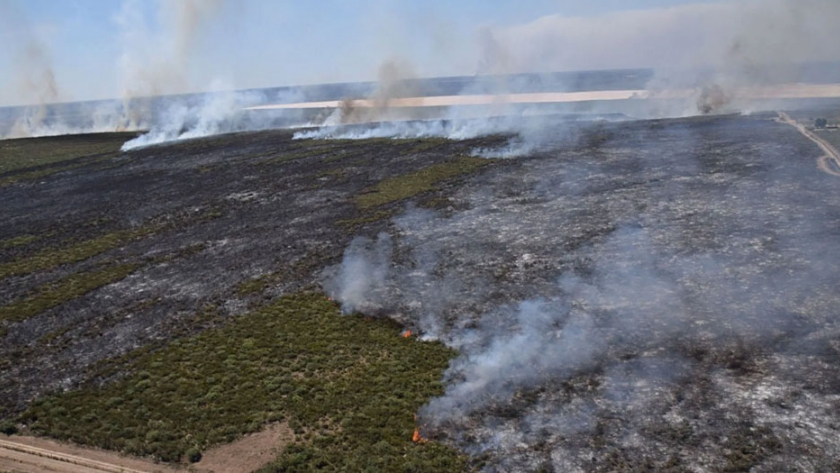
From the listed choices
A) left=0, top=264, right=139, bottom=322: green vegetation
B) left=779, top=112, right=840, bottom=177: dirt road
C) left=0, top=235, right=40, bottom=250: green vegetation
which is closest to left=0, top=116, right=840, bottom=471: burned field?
left=0, top=264, right=139, bottom=322: green vegetation

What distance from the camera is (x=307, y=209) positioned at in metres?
78.2

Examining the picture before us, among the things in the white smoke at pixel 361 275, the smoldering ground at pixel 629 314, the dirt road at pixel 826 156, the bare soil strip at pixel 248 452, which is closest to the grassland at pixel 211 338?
the bare soil strip at pixel 248 452

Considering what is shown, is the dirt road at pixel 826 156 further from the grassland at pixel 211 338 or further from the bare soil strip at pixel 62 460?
the bare soil strip at pixel 62 460

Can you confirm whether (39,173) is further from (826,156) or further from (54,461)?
(826,156)

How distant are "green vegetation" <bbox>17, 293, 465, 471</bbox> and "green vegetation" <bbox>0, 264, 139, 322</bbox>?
16.7 meters

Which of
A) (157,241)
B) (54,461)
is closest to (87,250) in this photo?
(157,241)

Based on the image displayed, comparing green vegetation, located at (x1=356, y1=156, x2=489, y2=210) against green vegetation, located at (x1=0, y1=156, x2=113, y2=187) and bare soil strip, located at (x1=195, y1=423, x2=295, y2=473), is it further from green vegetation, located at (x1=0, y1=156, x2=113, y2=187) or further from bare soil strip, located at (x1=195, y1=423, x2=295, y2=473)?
green vegetation, located at (x1=0, y1=156, x2=113, y2=187)

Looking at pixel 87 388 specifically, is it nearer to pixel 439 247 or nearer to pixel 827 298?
pixel 439 247

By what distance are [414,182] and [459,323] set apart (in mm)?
53350

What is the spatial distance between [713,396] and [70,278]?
57255 mm

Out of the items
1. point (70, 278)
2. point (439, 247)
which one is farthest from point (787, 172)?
point (70, 278)

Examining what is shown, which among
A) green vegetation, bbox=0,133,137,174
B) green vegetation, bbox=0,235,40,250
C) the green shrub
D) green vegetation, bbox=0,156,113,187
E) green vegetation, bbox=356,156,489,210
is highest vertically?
green vegetation, bbox=0,133,137,174

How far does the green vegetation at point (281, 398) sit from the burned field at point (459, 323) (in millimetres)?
149

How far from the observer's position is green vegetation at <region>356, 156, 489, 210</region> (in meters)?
81.1
